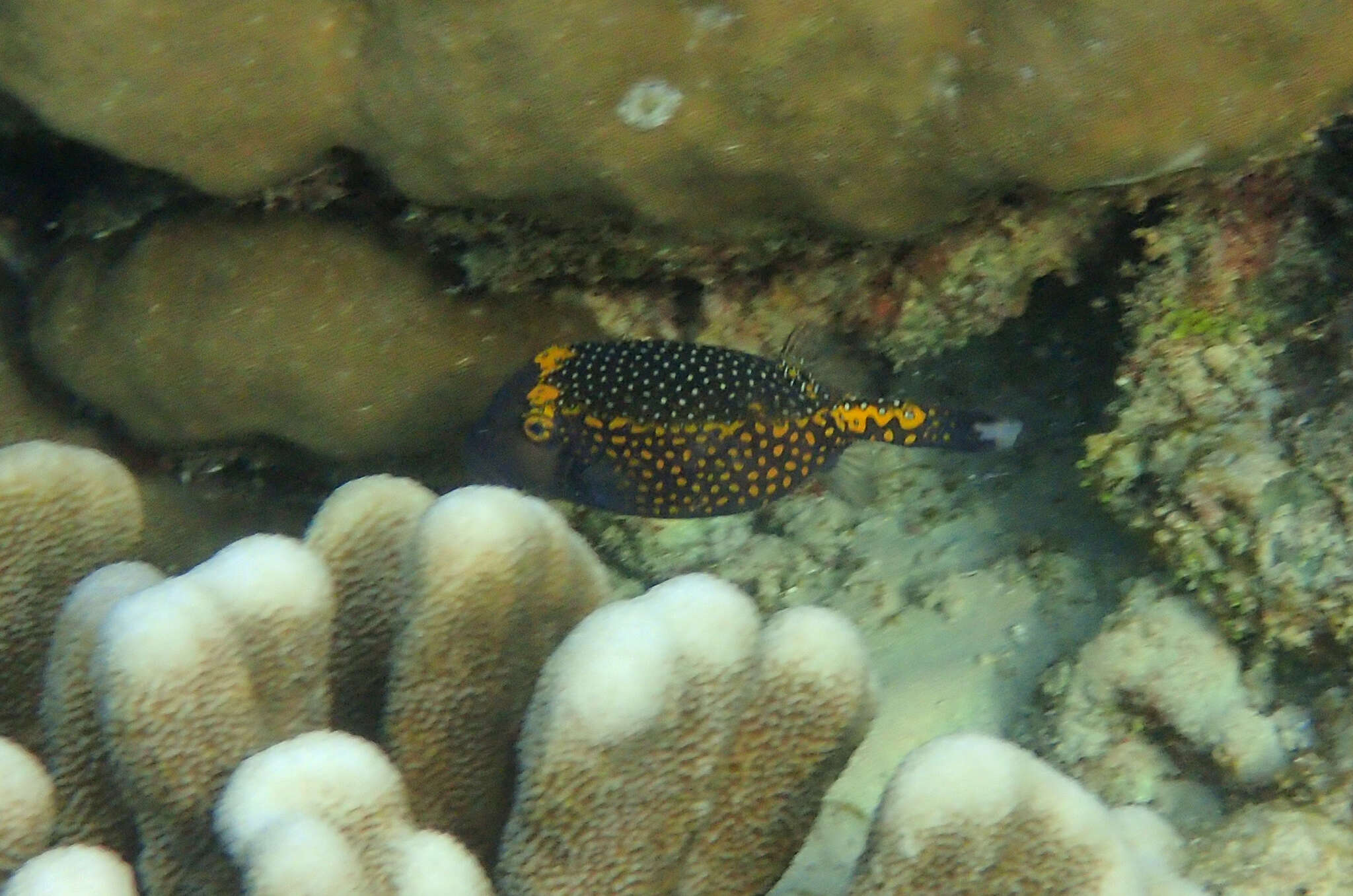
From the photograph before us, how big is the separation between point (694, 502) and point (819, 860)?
1.41 metres

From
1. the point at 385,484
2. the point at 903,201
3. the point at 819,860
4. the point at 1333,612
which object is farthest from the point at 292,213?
the point at 1333,612

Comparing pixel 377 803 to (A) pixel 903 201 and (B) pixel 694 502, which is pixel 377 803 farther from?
(A) pixel 903 201

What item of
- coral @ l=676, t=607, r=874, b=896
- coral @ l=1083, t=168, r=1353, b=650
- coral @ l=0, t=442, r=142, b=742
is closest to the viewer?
coral @ l=676, t=607, r=874, b=896

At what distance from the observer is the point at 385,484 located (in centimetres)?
248

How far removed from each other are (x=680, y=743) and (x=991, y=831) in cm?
62

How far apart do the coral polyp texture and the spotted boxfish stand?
65 cm

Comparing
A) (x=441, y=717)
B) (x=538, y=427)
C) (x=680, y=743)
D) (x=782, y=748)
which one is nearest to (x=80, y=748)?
(x=441, y=717)

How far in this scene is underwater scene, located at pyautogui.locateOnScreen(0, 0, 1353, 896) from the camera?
6.37ft

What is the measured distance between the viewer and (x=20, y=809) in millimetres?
1947

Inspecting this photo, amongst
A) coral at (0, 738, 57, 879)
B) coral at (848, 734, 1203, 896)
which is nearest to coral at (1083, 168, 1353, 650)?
coral at (848, 734, 1203, 896)

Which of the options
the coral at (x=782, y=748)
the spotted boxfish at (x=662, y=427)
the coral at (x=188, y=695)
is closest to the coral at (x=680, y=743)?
the coral at (x=782, y=748)

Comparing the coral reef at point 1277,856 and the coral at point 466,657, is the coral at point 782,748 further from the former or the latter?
the coral reef at point 1277,856

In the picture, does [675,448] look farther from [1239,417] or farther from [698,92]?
[1239,417]

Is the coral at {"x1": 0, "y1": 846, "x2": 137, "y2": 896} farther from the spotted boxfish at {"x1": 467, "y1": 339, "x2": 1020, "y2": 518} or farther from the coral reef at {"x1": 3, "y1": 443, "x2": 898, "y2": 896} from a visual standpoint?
the spotted boxfish at {"x1": 467, "y1": 339, "x2": 1020, "y2": 518}
